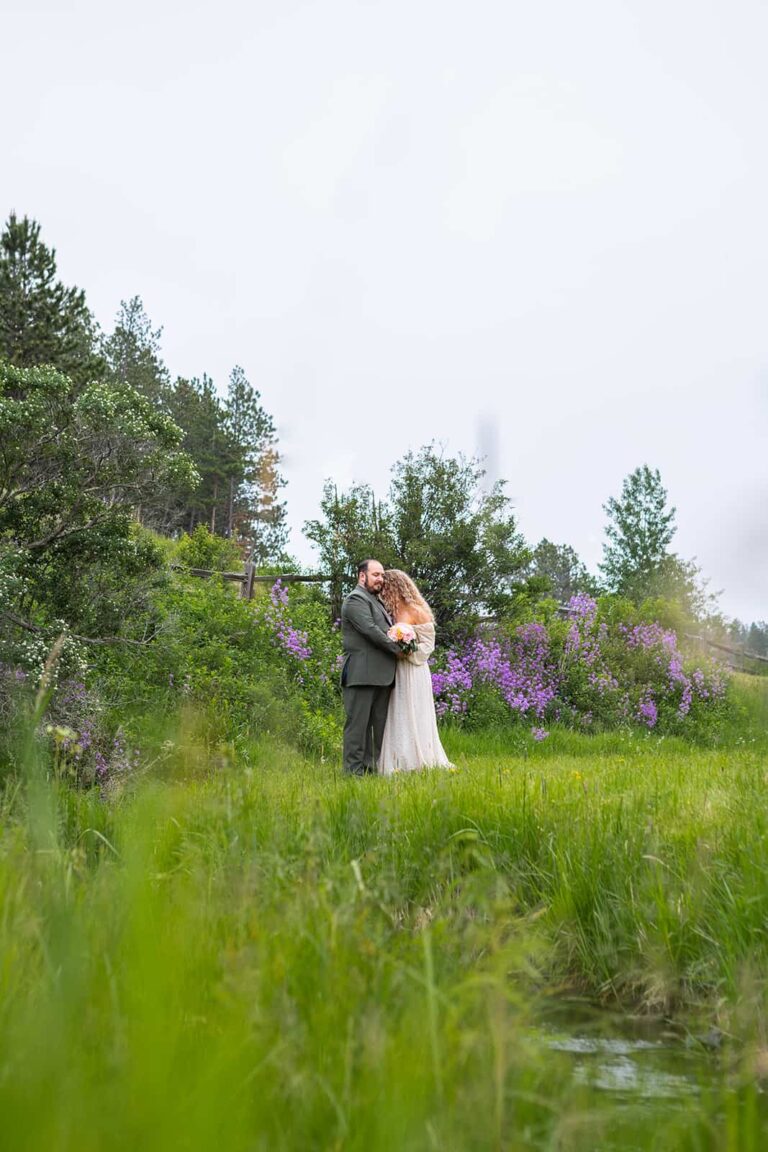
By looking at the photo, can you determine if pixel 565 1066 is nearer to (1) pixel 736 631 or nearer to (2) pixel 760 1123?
(2) pixel 760 1123

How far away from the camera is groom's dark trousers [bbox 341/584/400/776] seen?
916 centimetres

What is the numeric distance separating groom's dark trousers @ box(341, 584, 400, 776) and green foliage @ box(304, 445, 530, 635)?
6407 millimetres

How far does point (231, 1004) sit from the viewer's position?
1640 millimetres

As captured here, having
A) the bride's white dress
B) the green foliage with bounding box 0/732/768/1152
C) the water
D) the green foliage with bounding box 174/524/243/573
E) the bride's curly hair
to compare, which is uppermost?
the green foliage with bounding box 174/524/243/573

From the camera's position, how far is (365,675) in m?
9.18

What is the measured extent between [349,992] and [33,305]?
28.2m

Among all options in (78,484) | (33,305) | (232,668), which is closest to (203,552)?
(33,305)

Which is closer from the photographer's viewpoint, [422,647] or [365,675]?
[365,675]

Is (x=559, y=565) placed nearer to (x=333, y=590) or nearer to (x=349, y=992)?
(x=333, y=590)

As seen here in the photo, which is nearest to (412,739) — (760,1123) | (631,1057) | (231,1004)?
(631,1057)

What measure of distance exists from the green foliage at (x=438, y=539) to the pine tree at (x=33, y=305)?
41.9 feet

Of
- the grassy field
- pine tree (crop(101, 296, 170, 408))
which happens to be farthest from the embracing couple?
pine tree (crop(101, 296, 170, 408))

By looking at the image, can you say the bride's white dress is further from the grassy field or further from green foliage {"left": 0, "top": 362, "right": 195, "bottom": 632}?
the grassy field

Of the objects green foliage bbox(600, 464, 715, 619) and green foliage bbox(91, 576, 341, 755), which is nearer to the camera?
green foliage bbox(91, 576, 341, 755)
